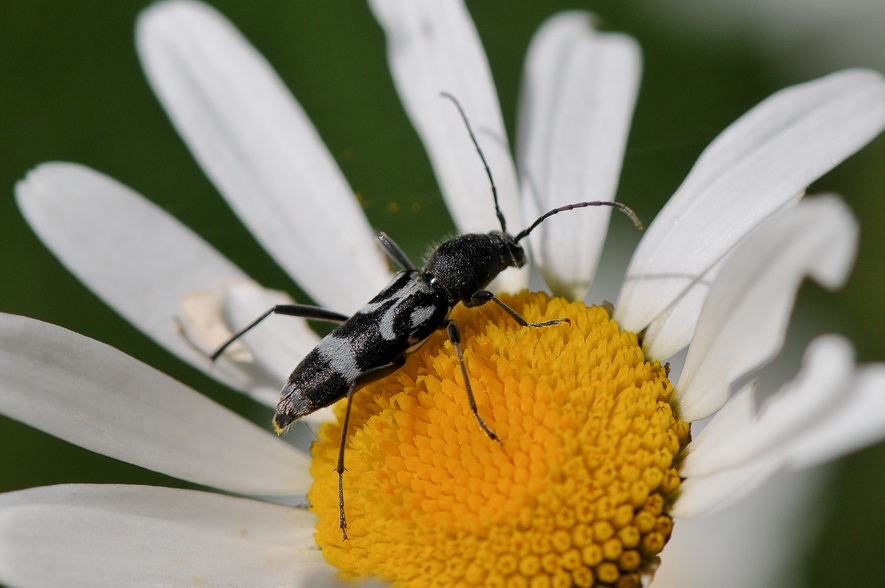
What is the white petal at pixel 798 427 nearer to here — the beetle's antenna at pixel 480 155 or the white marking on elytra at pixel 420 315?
the white marking on elytra at pixel 420 315

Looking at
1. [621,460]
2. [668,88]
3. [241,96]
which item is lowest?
[621,460]

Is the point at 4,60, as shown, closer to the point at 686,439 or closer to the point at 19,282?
the point at 19,282

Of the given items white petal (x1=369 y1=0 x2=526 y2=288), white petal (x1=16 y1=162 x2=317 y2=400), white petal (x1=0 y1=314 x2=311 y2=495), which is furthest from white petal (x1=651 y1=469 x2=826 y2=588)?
white petal (x1=16 y1=162 x2=317 y2=400)

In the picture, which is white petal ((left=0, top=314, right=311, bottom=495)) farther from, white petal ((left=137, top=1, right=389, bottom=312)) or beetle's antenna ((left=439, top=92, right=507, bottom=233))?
beetle's antenna ((left=439, top=92, right=507, bottom=233))

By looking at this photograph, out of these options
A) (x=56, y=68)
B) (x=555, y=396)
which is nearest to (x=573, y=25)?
(x=555, y=396)

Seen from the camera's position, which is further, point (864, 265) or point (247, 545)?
point (864, 265)

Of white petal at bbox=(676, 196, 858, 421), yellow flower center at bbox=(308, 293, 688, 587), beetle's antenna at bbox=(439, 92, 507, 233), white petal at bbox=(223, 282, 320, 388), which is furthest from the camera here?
white petal at bbox=(223, 282, 320, 388)

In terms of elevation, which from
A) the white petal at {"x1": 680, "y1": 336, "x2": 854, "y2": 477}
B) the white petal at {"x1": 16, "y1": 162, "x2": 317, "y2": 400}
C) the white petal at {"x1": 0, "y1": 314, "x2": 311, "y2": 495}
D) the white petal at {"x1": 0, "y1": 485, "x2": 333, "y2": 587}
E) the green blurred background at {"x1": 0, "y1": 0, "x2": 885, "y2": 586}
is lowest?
the white petal at {"x1": 680, "y1": 336, "x2": 854, "y2": 477}
